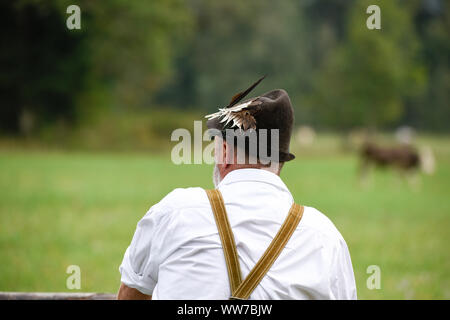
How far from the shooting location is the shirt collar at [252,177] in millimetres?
2404

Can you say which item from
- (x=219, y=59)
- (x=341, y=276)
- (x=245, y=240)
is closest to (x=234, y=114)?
(x=245, y=240)

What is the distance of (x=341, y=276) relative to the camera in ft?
7.68

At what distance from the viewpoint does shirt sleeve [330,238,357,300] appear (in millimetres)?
2309

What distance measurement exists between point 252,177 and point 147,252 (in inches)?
20.1

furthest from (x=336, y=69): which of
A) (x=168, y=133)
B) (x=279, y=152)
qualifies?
(x=279, y=152)

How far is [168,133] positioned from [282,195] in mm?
40899

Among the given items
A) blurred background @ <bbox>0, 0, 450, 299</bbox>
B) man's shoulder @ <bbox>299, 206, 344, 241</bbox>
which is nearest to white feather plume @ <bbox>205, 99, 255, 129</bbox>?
man's shoulder @ <bbox>299, 206, 344, 241</bbox>

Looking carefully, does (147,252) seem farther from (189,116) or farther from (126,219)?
(189,116)

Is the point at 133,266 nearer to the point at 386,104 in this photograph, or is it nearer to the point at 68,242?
the point at 68,242

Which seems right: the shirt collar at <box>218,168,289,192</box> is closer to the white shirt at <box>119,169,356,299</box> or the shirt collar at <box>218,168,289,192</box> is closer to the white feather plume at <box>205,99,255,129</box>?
the white shirt at <box>119,169,356,299</box>

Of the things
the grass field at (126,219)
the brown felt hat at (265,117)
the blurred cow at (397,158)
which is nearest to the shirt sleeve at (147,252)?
the brown felt hat at (265,117)

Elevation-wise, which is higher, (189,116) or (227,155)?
(227,155)
